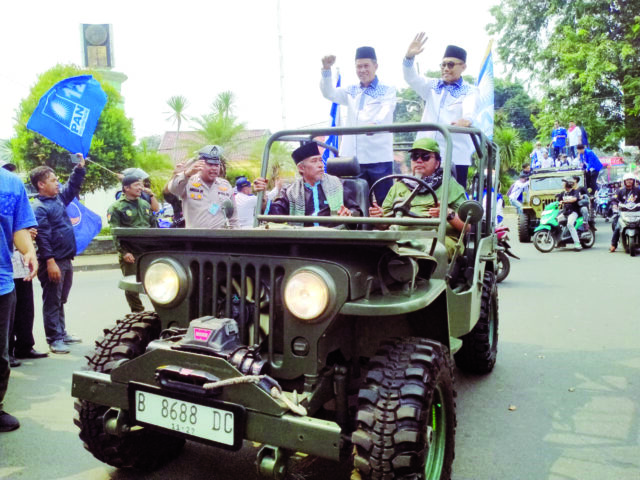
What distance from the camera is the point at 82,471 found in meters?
3.23

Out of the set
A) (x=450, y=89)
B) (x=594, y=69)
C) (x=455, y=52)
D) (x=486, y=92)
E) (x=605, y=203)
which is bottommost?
(x=605, y=203)

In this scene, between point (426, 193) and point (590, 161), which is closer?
point (426, 193)

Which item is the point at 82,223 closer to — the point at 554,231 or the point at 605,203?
the point at 554,231

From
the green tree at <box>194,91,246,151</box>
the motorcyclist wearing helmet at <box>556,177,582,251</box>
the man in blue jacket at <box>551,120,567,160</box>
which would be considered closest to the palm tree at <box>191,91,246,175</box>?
the green tree at <box>194,91,246,151</box>

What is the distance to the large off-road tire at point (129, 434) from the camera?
9.48 feet

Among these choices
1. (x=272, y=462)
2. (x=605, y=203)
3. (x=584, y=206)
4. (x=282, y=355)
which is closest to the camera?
(x=272, y=462)

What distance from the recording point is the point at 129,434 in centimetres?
293

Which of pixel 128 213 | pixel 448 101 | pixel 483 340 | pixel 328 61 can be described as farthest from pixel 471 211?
pixel 128 213

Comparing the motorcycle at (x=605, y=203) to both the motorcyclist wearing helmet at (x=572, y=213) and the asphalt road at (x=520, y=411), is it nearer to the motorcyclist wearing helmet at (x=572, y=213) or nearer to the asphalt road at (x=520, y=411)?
the motorcyclist wearing helmet at (x=572, y=213)

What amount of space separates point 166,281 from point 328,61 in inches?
138

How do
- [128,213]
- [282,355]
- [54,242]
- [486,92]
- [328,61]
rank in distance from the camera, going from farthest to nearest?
1. [486,92]
2. [128,213]
3. [54,242]
4. [328,61]
5. [282,355]

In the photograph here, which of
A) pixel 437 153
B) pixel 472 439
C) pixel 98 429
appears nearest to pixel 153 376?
pixel 98 429

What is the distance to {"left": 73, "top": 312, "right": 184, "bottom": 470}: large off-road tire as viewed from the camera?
2.89 m

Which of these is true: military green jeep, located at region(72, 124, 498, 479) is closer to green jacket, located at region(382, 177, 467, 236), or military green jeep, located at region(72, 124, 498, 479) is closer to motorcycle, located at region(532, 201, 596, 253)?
green jacket, located at region(382, 177, 467, 236)
